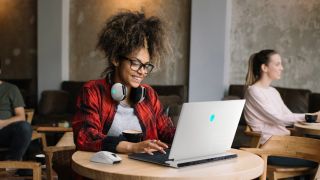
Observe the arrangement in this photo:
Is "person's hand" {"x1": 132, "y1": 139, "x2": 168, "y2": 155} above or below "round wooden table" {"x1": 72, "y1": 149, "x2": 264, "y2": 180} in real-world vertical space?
above

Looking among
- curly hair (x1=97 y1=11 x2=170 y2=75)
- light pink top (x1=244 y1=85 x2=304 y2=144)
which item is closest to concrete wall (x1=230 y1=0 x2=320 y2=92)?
light pink top (x1=244 y1=85 x2=304 y2=144)

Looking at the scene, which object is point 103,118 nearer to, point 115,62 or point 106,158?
point 115,62

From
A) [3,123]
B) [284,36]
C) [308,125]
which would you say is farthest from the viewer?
[284,36]

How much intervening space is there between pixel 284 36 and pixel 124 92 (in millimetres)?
4497

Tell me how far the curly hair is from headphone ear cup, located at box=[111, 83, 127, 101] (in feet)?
0.58

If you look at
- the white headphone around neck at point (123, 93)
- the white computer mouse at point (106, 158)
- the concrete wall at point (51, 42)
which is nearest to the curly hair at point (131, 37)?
the white headphone around neck at point (123, 93)

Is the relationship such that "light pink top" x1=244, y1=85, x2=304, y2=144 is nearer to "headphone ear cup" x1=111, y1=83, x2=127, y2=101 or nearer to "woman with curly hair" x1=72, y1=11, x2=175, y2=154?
"woman with curly hair" x1=72, y1=11, x2=175, y2=154

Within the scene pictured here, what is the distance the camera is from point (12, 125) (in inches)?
179

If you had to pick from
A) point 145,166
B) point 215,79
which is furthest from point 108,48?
point 215,79

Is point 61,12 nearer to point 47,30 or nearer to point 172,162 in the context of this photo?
point 47,30

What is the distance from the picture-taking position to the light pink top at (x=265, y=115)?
12.4ft

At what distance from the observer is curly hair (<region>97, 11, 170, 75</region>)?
2385 mm

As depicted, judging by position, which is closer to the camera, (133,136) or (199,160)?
(199,160)

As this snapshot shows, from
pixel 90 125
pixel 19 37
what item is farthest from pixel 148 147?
pixel 19 37
